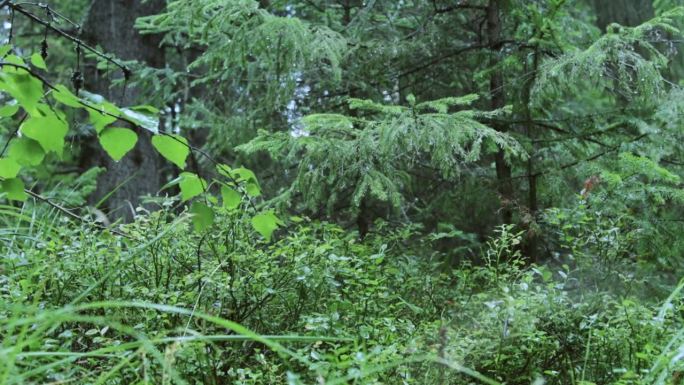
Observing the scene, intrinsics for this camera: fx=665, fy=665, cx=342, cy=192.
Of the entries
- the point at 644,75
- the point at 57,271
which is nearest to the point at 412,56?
the point at 644,75

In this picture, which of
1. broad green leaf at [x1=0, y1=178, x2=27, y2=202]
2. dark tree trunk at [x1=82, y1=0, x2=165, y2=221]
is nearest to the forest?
broad green leaf at [x1=0, y1=178, x2=27, y2=202]

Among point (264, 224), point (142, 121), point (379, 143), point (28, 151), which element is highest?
point (142, 121)

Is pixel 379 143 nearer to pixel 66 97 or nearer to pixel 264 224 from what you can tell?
pixel 264 224

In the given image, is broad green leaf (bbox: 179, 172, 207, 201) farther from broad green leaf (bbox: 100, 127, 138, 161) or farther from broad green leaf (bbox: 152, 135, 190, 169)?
broad green leaf (bbox: 100, 127, 138, 161)

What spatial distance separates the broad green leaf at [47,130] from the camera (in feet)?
6.89

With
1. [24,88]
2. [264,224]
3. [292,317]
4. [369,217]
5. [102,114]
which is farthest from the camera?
[369,217]

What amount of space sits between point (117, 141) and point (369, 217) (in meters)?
4.24

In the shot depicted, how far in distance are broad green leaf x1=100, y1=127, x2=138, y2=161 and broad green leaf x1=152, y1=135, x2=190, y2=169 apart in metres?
0.08

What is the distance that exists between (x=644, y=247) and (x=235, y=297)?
2608 mm

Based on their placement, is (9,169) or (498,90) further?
(498,90)

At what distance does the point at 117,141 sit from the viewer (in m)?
2.13

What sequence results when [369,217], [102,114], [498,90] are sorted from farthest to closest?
1. [369,217]
2. [498,90]
3. [102,114]

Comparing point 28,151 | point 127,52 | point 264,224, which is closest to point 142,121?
point 28,151

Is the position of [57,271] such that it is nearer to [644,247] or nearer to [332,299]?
[332,299]
